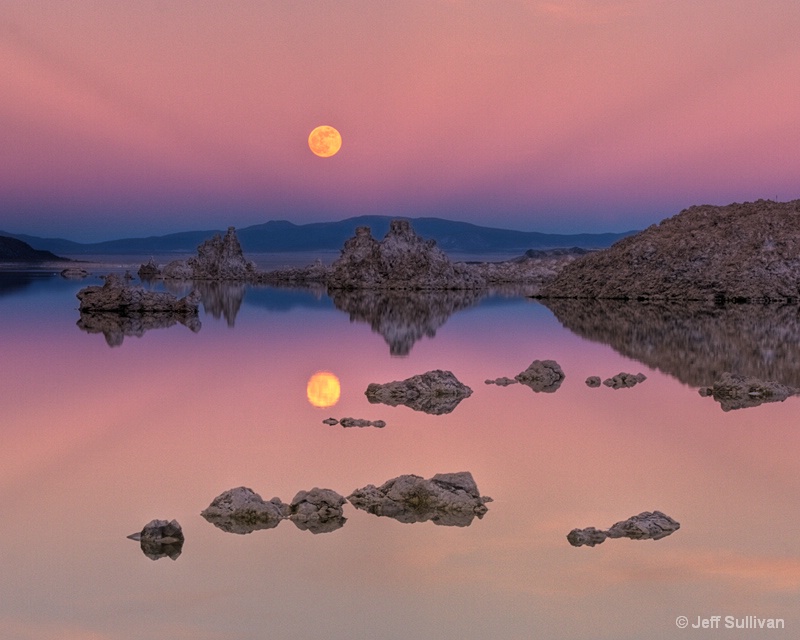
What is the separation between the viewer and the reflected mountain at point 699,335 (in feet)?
62.2

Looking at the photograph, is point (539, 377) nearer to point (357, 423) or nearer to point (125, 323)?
point (357, 423)

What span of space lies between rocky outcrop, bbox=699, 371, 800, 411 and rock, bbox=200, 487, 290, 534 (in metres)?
9.43

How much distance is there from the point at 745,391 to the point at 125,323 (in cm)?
2150

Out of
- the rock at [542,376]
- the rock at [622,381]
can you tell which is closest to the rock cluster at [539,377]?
the rock at [542,376]

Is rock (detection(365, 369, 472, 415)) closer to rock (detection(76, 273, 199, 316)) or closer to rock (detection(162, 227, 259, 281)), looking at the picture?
rock (detection(76, 273, 199, 316))

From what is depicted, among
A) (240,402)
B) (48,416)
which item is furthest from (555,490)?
(48,416)

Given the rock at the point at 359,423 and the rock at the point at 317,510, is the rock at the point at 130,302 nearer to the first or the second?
the rock at the point at 359,423

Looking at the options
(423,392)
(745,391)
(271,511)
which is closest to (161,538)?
(271,511)

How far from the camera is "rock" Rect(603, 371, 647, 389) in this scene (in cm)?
1662

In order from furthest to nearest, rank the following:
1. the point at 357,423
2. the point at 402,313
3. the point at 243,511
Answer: the point at 402,313
the point at 357,423
the point at 243,511

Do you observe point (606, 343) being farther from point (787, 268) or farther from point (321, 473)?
point (787, 268)

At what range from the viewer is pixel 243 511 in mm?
7996

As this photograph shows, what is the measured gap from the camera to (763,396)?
15.3 metres

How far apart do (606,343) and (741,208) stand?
32481 mm
